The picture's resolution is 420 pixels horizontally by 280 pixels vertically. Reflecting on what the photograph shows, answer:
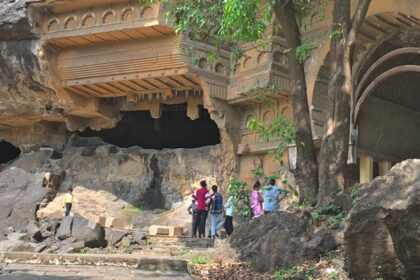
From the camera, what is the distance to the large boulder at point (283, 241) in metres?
5.55

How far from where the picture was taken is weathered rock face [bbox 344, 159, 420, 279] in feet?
12.6

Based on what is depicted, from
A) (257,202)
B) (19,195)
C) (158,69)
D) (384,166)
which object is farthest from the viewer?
(19,195)

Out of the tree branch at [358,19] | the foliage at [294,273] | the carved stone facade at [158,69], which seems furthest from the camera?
the carved stone facade at [158,69]

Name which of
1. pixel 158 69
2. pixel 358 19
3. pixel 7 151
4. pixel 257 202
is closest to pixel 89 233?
pixel 257 202

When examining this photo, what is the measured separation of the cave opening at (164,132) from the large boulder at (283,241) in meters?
11.4

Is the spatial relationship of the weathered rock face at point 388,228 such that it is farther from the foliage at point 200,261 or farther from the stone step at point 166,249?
the stone step at point 166,249

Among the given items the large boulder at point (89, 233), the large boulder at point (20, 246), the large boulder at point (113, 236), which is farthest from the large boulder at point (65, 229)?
the large boulder at point (113, 236)

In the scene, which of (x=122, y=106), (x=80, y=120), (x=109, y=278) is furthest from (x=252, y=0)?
(x=80, y=120)

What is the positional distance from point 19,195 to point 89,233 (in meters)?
5.09

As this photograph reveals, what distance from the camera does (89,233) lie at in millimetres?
10312

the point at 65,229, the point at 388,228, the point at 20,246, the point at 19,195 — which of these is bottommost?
the point at 20,246

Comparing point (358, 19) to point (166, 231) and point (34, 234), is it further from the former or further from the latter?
point (34, 234)

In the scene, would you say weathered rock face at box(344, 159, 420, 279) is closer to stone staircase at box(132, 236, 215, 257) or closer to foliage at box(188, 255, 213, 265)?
foliage at box(188, 255, 213, 265)

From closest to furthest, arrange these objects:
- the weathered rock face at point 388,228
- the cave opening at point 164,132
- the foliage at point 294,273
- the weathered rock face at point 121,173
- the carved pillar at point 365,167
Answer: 1. the weathered rock face at point 388,228
2. the foliage at point 294,273
3. the carved pillar at point 365,167
4. the weathered rock face at point 121,173
5. the cave opening at point 164,132
